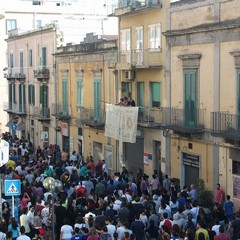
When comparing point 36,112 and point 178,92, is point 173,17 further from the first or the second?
point 36,112

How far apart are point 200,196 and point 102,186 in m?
3.80

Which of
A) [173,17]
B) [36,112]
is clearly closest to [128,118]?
[173,17]

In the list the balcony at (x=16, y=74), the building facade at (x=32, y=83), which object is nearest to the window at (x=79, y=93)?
the building facade at (x=32, y=83)

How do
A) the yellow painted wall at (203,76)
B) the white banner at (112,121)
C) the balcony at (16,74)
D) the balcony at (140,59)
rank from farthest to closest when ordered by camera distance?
the balcony at (16,74) < the white banner at (112,121) < the balcony at (140,59) < the yellow painted wall at (203,76)

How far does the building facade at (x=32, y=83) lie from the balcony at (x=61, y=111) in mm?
962

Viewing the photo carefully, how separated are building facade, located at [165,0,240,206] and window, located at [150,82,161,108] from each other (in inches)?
42.1

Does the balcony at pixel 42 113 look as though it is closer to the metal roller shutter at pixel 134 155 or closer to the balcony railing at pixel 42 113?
the balcony railing at pixel 42 113

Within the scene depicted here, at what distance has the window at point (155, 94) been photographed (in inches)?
1145

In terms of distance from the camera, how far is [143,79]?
3034 centimetres

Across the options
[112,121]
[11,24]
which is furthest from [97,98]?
[11,24]

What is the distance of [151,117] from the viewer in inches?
1144

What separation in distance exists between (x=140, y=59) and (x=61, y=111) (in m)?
12.4

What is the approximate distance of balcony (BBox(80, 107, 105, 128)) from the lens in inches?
1326

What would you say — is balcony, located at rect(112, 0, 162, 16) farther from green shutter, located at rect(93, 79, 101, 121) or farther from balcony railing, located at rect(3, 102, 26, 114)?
balcony railing, located at rect(3, 102, 26, 114)
